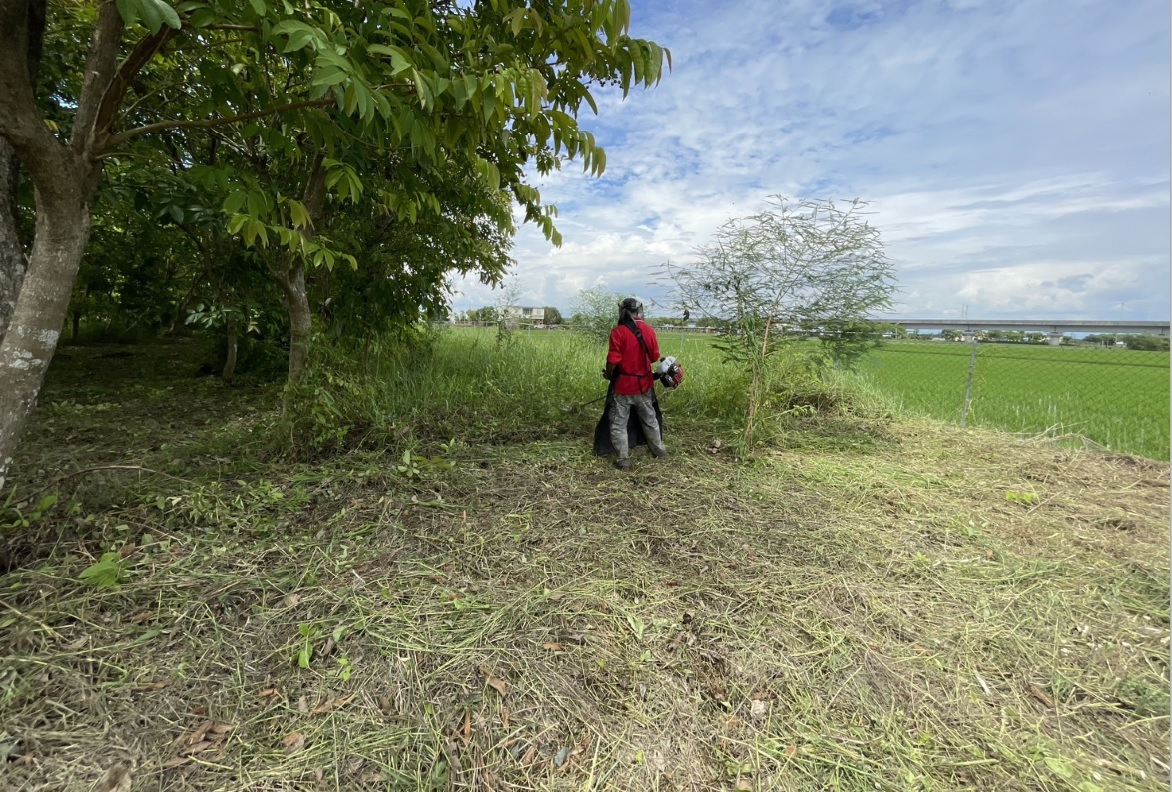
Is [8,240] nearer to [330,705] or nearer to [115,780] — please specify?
[115,780]

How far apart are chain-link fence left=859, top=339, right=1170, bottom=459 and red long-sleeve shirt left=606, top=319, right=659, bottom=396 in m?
2.91

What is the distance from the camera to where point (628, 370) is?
4.38 meters

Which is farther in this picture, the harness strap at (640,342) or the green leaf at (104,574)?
the harness strap at (640,342)

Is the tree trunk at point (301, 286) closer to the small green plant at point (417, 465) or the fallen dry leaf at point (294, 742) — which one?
the small green plant at point (417, 465)

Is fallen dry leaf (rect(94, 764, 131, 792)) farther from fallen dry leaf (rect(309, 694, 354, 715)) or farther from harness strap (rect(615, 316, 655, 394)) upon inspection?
harness strap (rect(615, 316, 655, 394))

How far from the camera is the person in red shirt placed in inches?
171

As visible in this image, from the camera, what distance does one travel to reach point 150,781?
152 centimetres

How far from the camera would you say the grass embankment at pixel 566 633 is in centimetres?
167

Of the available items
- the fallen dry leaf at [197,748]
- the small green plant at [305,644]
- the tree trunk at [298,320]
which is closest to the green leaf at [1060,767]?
the small green plant at [305,644]

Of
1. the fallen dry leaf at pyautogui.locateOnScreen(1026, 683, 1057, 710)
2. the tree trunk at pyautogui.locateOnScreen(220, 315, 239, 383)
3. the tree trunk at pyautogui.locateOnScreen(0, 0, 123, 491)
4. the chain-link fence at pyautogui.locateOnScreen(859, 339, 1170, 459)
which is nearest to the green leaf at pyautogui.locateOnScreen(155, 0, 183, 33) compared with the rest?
the tree trunk at pyautogui.locateOnScreen(0, 0, 123, 491)

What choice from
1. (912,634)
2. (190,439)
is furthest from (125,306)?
(912,634)

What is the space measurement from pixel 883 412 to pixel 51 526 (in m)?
8.66

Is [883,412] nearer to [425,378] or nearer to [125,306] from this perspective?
[425,378]

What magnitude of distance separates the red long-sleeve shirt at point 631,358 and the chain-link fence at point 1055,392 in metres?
2.91
